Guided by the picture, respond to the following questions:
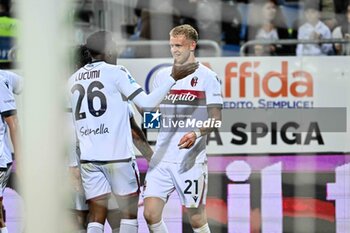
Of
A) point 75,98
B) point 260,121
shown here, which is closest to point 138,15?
point 75,98

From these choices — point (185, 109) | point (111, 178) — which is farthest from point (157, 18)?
point (111, 178)

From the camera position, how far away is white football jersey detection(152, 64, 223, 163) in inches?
124

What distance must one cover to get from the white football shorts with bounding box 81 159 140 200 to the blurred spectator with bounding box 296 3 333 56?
912 mm

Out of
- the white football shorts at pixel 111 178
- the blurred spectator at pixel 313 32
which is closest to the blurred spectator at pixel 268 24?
the blurred spectator at pixel 313 32

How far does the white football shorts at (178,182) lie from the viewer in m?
3.35

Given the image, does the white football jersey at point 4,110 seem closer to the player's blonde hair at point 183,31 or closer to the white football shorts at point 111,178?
the white football shorts at point 111,178

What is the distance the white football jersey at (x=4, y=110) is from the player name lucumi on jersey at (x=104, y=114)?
0.98ft

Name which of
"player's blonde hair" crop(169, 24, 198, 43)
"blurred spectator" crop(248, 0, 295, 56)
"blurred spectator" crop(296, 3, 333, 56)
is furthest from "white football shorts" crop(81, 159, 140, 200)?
"blurred spectator" crop(296, 3, 333, 56)

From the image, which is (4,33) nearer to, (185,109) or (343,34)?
(185,109)

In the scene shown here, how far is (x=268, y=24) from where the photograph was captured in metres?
3.38

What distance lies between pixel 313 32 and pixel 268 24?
0.21 meters

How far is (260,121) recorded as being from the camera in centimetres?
345

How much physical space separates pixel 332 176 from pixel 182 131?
695 mm

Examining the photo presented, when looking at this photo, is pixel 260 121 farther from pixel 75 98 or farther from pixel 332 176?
pixel 75 98
